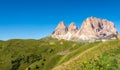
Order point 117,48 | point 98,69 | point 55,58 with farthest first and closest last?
point 55,58, point 117,48, point 98,69

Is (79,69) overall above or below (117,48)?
below

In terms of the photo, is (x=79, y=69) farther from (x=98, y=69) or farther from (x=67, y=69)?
(x=98, y=69)

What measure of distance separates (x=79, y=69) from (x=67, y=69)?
17.4 feet

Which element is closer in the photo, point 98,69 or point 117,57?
point 98,69

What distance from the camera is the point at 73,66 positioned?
71125 mm

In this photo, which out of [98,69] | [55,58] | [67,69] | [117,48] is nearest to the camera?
[98,69]

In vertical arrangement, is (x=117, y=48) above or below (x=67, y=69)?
above

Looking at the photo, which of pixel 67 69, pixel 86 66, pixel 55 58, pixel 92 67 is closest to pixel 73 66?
pixel 67 69

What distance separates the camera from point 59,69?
72125mm

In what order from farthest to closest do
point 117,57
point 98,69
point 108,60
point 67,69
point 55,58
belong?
point 55,58
point 67,69
point 117,57
point 108,60
point 98,69

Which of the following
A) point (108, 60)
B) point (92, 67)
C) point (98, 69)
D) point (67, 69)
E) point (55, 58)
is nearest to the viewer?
point (98, 69)

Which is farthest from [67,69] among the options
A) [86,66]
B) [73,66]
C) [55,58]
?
[55,58]

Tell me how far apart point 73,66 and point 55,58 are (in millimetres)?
108204

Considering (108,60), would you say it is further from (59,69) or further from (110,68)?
(59,69)
